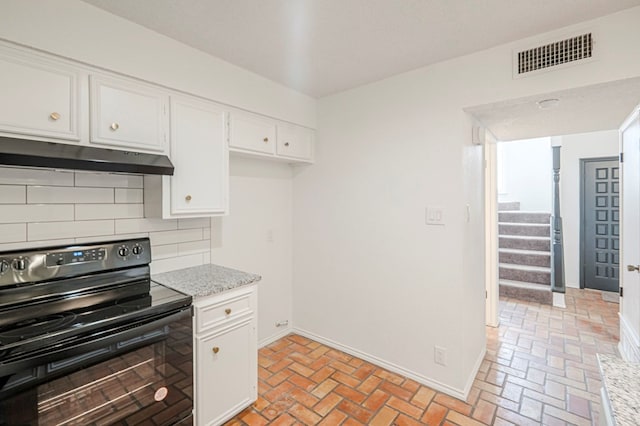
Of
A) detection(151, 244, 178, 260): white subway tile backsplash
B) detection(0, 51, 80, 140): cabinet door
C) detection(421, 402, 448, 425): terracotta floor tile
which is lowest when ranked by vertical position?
detection(421, 402, 448, 425): terracotta floor tile

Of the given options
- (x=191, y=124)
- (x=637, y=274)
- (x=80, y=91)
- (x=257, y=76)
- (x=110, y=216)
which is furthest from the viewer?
(x=257, y=76)

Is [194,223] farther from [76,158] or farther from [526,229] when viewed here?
[526,229]

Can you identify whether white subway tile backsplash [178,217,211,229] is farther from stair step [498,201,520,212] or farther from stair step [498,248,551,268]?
stair step [498,201,520,212]

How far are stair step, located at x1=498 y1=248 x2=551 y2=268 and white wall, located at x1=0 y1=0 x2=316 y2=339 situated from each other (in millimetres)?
3719

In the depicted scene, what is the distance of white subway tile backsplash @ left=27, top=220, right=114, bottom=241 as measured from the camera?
1.66 metres

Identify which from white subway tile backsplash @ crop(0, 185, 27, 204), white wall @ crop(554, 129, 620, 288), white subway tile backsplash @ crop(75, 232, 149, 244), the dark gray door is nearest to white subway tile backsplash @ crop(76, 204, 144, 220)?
white subway tile backsplash @ crop(75, 232, 149, 244)

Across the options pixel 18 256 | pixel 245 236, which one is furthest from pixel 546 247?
pixel 18 256

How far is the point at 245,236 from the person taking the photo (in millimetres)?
2828

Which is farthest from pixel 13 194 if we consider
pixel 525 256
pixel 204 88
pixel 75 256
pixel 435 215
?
pixel 525 256

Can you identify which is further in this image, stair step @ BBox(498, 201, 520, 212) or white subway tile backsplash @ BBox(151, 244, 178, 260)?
stair step @ BBox(498, 201, 520, 212)

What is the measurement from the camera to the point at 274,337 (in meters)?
3.10

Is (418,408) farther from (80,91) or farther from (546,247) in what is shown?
(546,247)

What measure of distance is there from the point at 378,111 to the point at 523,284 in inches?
145

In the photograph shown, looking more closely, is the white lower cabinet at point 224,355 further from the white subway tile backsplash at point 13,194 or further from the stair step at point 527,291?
the stair step at point 527,291
